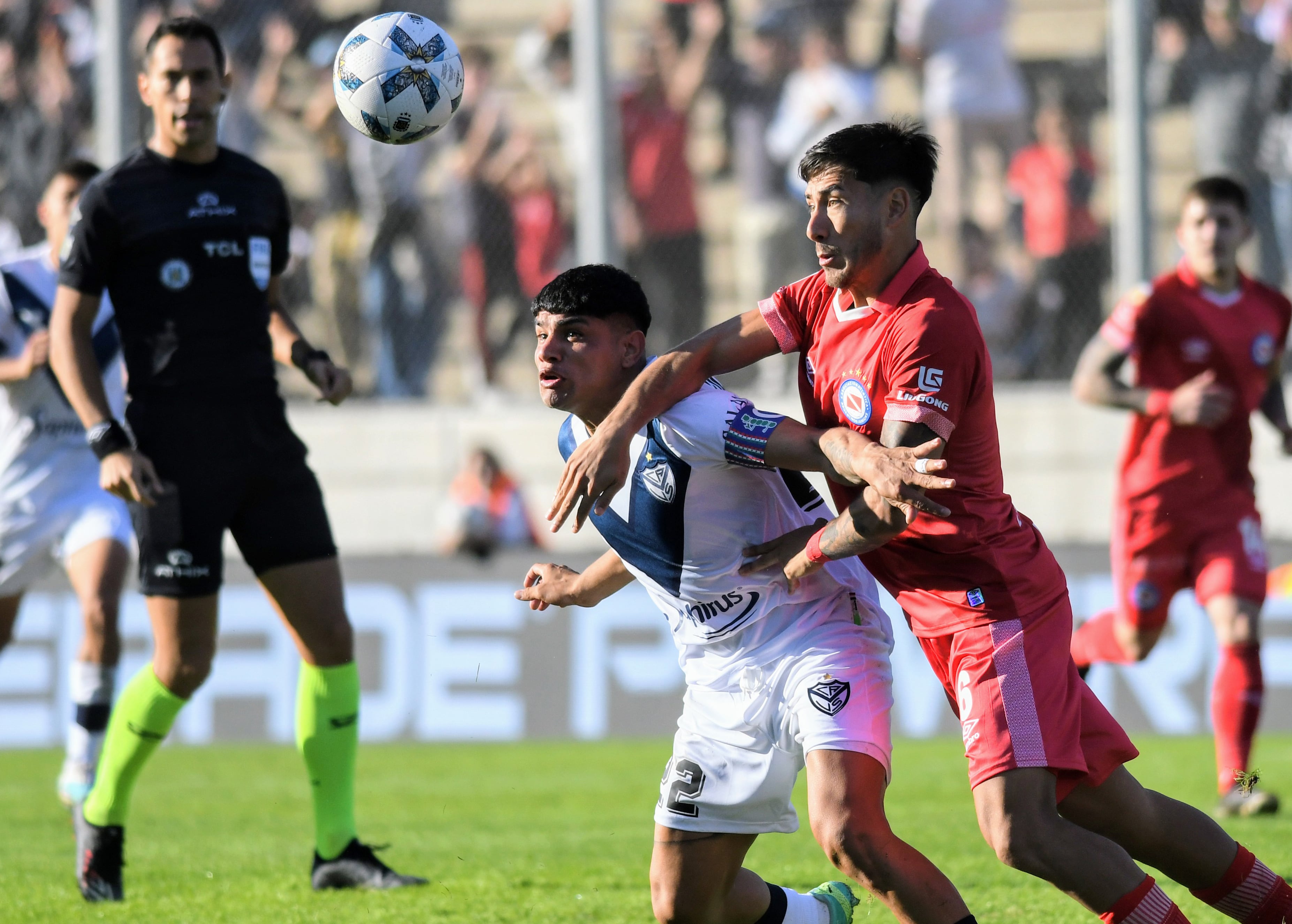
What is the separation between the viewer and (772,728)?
13.5 feet

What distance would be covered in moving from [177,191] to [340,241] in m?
6.45

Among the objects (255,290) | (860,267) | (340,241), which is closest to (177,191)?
(255,290)

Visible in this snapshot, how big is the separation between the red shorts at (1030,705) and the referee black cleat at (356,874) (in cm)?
234

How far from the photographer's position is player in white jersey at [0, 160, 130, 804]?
659cm

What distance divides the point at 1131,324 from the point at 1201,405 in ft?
2.03

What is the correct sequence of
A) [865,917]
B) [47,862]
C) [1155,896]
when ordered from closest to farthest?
[1155,896] → [865,917] → [47,862]

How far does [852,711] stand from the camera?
398cm

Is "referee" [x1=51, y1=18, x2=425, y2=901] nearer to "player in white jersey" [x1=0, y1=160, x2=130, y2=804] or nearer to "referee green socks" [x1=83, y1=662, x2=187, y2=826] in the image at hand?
"referee green socks" [x1=83, y1=662, x2=187, y2=826]

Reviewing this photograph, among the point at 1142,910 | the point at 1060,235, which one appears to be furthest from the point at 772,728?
the point at 1060,235

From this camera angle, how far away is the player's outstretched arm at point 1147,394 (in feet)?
22.0

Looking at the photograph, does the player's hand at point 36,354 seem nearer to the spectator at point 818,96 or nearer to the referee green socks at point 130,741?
the referee green socks at point 130,741

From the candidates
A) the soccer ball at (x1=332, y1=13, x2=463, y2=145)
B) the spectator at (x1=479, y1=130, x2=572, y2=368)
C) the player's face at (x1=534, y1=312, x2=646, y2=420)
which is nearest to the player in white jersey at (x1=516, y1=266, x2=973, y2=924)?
the player's face at (x1=534, y1=312, x2=646, y2=420)

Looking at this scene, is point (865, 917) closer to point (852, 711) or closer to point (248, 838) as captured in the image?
point (852, 711)

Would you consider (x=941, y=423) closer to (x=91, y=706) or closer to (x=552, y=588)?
(x=552, y=588)
